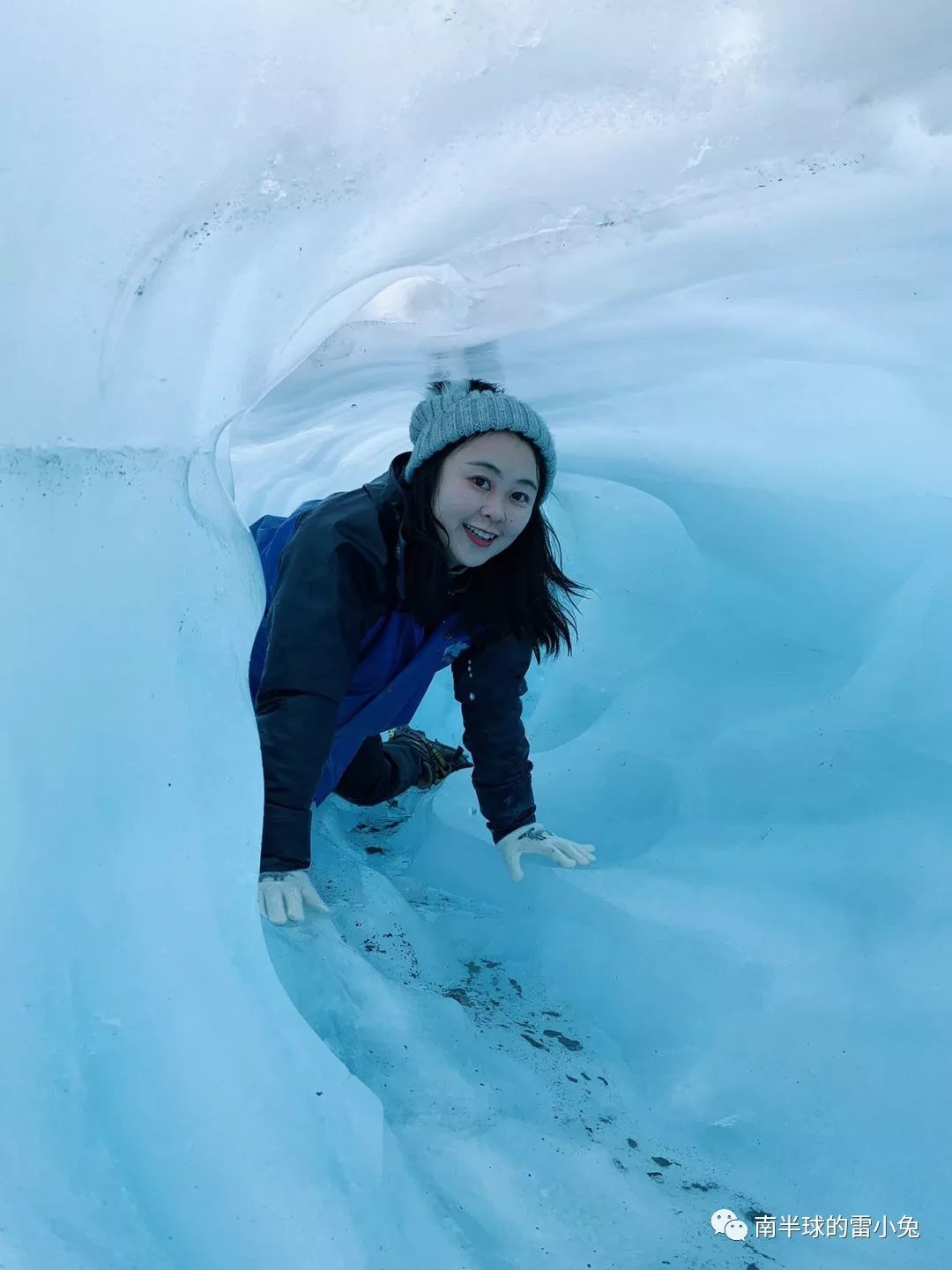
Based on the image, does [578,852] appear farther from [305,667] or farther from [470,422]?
[470,422]

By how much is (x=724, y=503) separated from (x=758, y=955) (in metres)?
1.50

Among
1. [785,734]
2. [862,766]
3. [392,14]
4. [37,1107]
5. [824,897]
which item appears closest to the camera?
[37,1107]

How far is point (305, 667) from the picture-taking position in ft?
4.45

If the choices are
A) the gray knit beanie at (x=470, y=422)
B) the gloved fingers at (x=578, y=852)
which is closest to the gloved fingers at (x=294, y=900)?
the gloved fingers at (x=578, y=852)

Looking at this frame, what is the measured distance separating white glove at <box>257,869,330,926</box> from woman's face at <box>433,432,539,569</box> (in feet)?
1.82

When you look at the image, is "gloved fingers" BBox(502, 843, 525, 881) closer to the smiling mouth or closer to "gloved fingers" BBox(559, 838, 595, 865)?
"gloved fingers" BBox(559, 838, 595, 865)

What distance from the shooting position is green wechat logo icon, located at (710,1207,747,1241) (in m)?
0.90

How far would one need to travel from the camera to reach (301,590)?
138 centimetres

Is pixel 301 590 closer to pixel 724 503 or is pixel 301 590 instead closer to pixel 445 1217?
pixel 445 1217

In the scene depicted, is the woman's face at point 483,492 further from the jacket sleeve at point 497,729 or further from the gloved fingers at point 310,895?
the gloved fingers at point 310,895

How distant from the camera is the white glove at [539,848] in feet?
5.09

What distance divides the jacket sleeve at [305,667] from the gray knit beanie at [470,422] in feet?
0.63

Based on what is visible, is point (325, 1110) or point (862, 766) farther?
point (862, 766)

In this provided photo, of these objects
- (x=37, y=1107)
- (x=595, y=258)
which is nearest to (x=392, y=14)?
(x=595, y=258)
